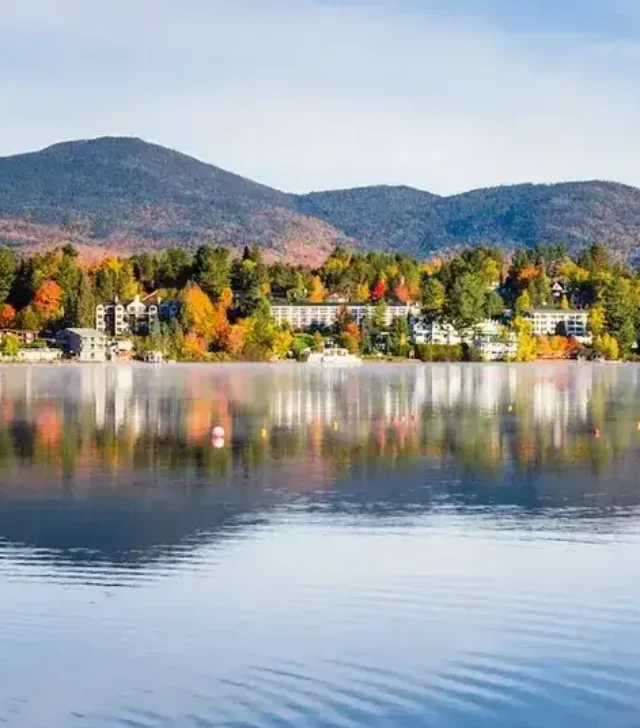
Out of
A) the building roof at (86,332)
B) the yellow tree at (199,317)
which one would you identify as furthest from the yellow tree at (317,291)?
the building roof at (86,332)

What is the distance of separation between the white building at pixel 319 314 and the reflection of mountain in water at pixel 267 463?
283 ft

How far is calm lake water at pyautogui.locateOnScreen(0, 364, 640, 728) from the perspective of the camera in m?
10.4

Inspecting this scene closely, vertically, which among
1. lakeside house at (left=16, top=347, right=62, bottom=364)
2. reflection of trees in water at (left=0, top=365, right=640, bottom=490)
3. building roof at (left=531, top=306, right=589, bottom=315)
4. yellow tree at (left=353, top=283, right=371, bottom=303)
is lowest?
reflection of trees in water at (left=0, top=365, right=640, bottom=490)

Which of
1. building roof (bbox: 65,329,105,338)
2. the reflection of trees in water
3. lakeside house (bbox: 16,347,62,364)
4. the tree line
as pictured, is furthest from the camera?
the tree line

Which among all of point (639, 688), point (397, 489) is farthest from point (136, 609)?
point (397, 489)

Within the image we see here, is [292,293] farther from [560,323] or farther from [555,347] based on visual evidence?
[560,323]

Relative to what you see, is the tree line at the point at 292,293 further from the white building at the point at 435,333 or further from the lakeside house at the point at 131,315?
the lakeside house at the point at 131,315

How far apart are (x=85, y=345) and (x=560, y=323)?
53.9 metres

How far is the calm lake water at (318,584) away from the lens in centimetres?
1045

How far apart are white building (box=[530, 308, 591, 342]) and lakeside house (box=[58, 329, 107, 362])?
4767 centimetres

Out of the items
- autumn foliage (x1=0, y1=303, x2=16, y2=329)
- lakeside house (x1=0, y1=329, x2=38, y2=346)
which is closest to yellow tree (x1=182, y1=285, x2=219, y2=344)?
lakeside house (x1=0, y1=329, x2=38, y2=346)

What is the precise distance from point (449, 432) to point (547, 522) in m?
16.1

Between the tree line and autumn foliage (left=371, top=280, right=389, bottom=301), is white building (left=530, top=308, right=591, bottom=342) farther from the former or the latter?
autumn foliage (left=371, top=280, right=389, bottom=301)

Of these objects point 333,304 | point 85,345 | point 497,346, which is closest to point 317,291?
point 333,304
